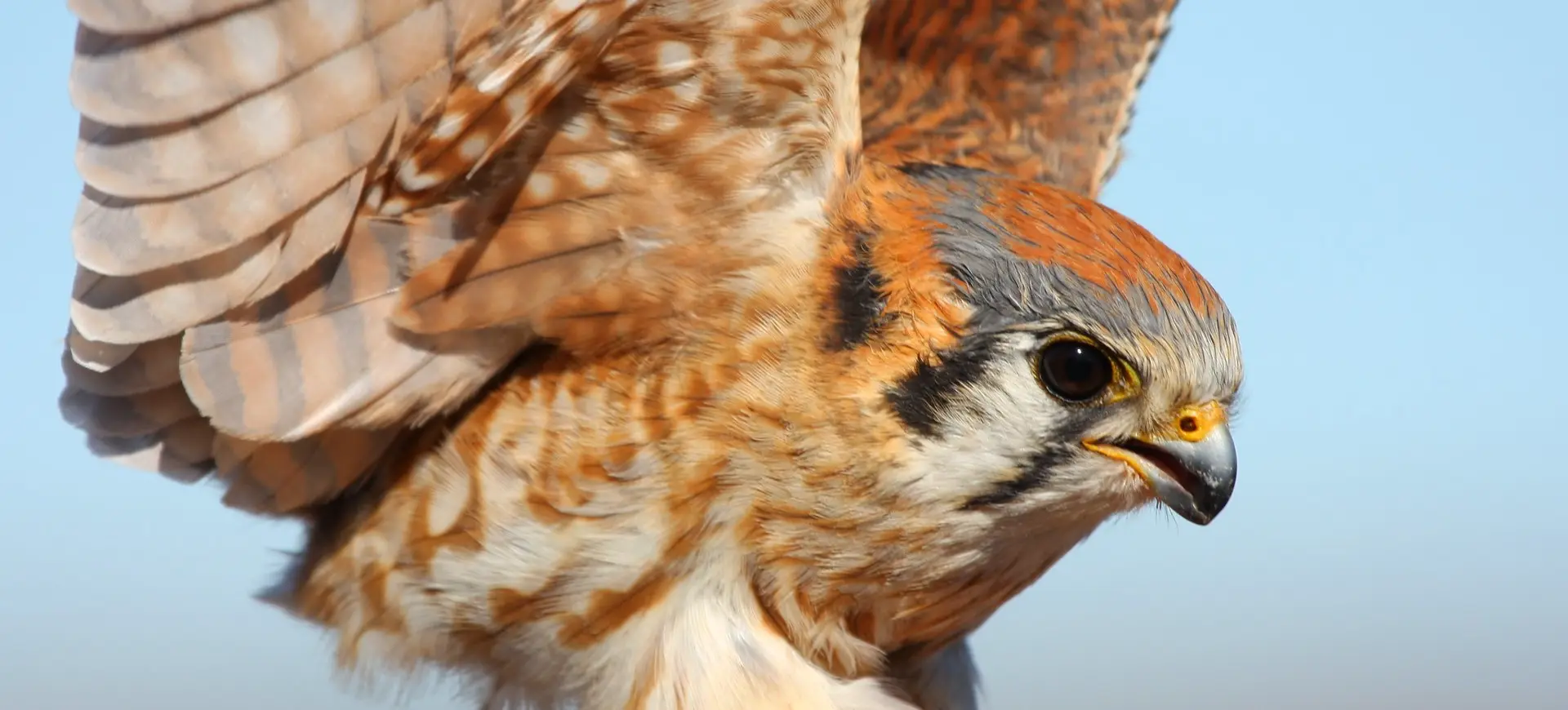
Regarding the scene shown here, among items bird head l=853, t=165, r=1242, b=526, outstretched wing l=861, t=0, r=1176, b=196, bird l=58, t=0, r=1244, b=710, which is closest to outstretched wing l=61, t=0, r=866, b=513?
bird l=58, t=0, r=1244, b=710

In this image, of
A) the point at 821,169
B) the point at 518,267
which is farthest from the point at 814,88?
the point at 518,267

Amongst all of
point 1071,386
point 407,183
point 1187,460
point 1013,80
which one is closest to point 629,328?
point 407,183

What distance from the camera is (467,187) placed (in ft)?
9.78

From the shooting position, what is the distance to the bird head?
294cm

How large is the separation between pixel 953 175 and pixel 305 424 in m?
1.37

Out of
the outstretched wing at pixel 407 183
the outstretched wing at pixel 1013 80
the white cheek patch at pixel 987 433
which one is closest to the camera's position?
the outstretched wing at pixel 407 183

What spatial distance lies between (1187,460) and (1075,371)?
0.90 feet

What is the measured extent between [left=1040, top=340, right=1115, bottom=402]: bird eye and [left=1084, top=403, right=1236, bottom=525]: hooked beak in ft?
0.33

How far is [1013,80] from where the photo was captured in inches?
173

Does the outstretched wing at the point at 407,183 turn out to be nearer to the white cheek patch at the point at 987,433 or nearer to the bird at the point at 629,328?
the bird at the point at 629,328

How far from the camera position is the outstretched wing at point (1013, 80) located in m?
4.20

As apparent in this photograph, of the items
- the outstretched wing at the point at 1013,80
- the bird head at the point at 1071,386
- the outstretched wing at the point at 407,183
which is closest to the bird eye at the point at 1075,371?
the bird head at the point at 1071,386

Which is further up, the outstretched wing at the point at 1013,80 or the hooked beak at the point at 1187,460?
the outstretched wing at the point at 1013,80

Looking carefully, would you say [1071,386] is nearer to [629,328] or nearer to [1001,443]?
[1001,443]
